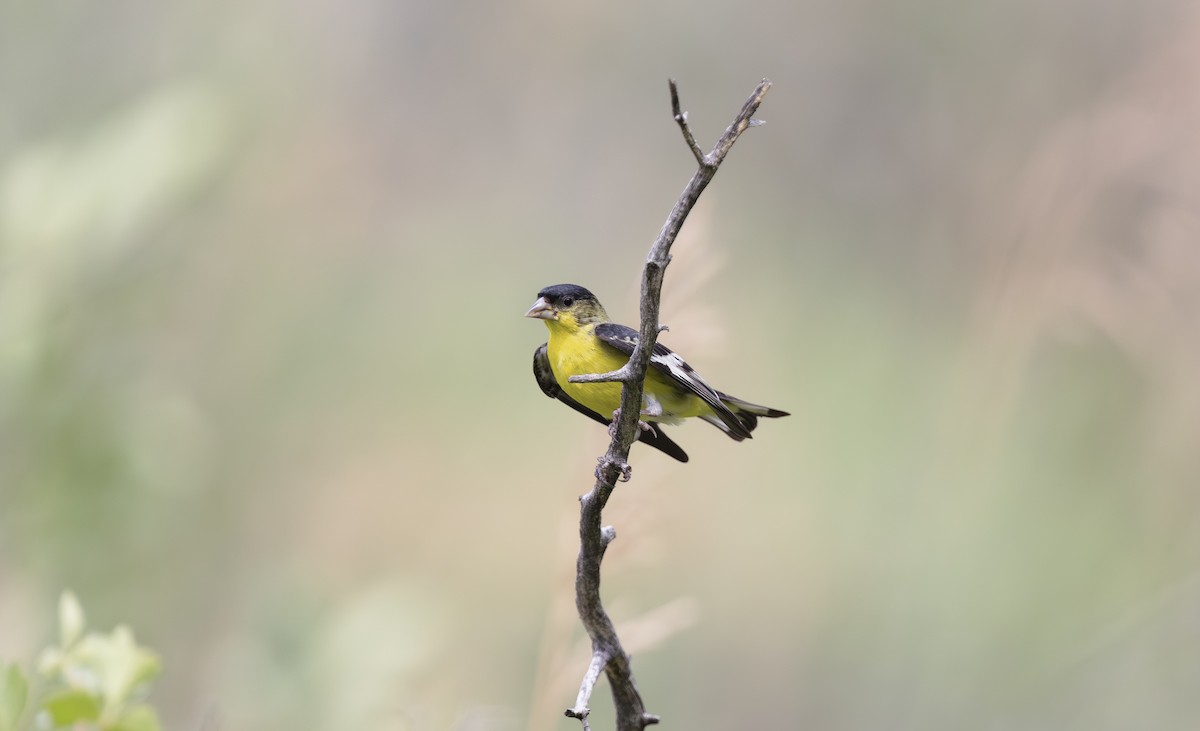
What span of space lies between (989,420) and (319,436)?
2688mm

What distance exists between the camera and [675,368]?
229 cm

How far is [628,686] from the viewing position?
164 cm

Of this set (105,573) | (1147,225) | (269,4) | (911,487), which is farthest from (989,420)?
(269,4)

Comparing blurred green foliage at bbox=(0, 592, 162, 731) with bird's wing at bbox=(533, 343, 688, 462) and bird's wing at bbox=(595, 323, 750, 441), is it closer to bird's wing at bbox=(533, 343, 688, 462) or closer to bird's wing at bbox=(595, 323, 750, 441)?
bird's wing at bbox=(595, 323, 750, 441)

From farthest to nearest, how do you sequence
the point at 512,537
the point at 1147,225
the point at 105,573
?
the point at 512,537 < the point at 1147,225 < the point at 105,573

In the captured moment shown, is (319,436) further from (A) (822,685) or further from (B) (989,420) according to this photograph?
(B) (989,420)

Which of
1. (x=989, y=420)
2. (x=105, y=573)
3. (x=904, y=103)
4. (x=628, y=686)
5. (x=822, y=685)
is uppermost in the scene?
(x=904, y=103)

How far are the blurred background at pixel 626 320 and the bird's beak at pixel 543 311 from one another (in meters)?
0.29

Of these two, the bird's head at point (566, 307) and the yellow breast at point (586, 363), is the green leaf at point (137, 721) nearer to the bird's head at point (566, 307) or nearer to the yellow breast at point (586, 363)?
the yellow breast at point (586, 363)

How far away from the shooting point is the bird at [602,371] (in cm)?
247

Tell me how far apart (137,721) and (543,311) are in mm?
1602

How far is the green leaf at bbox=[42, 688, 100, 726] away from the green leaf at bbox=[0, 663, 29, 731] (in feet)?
0.10

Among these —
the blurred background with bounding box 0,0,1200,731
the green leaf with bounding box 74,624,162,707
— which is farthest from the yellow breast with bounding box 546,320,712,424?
the green leaf with bounding box 74,624,162,707

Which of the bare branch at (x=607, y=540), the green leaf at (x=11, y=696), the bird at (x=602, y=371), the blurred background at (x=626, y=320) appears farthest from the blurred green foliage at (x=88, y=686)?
the bird at (x=602, y=371)
